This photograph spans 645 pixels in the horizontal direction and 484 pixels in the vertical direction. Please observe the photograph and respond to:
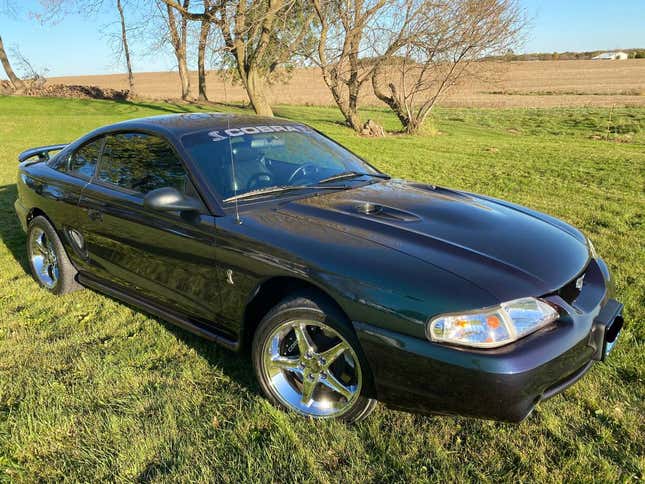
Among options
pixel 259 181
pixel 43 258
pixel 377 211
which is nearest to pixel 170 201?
pixel 259 181

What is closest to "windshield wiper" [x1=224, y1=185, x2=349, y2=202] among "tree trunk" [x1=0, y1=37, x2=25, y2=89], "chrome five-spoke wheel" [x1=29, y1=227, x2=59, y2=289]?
"chrome five-spoke wheel" [x1=29, y1=227, x2=59, y2=289]

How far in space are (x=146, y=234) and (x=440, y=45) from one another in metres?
16.2

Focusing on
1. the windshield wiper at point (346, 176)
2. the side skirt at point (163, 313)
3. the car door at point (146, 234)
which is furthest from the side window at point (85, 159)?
the windshield wiper at point (346, 176)

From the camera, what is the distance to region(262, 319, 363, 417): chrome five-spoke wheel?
8.11 ft

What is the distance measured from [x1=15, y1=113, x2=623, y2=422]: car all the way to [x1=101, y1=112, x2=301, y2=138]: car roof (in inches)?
0.7

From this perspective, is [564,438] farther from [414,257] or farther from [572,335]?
[414,257]

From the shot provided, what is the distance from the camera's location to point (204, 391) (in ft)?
9.46

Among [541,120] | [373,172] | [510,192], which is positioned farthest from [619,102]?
[373,172]

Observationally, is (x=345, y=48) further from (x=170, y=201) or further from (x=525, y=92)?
(x=525, y=92)

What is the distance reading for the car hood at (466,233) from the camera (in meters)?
2.28

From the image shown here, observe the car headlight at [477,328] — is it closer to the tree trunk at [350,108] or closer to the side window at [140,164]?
the side window at [140,164]

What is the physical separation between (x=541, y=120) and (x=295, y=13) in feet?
39.8

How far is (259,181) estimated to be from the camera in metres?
3.17

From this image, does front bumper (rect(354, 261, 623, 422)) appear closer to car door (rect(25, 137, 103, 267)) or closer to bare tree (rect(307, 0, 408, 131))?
car door (rect(25, 137, 103, 267))
